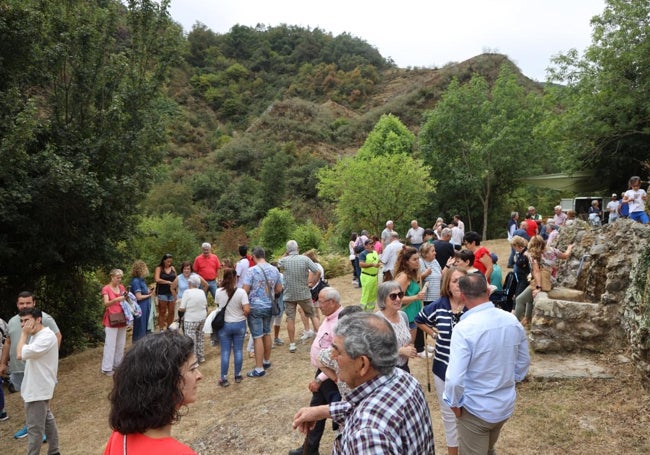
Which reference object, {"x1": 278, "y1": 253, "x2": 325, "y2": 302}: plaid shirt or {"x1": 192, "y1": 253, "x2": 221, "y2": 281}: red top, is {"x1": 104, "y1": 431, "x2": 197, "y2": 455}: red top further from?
{"x1": 192, "y1": 253, "x2": 221, "y2": 281}: red top

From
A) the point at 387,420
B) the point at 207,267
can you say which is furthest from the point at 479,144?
the point at 387,420

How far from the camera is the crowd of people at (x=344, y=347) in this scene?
5.41 ft

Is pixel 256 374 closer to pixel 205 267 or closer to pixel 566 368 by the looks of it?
pixel 205 267

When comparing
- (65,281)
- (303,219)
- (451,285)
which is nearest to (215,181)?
(303,219)

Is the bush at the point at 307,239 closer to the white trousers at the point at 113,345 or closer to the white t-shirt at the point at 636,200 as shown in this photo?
the white t-shirt at the point at 636,200

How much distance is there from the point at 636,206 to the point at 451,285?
28.6ft

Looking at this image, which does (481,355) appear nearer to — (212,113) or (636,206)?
Result: (636,206)

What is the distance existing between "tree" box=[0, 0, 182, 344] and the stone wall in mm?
8411

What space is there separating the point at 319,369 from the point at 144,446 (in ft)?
8.67

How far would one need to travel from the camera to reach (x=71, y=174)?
8.25m

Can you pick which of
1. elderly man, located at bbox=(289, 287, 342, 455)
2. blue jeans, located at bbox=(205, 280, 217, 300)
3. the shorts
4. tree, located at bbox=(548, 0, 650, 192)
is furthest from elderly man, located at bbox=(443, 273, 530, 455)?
tree, located at bbox=(548, 0, 650, 192)

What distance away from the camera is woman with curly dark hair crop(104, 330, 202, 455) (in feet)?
5.00

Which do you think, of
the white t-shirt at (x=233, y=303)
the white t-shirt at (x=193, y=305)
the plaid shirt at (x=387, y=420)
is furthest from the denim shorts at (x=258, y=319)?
the plaid shirt at (x=387, y=420)

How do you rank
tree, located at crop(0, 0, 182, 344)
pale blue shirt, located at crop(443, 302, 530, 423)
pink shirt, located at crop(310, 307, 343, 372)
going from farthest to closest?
tree, located at crop(0, 0, 182, 344) → pink shirt, located at crop(310, 307, 343, 372) → pale blue shirt, located at crop(443, 302, 530, 423)
